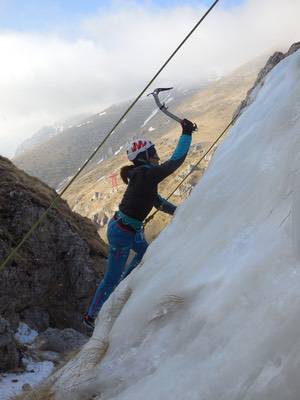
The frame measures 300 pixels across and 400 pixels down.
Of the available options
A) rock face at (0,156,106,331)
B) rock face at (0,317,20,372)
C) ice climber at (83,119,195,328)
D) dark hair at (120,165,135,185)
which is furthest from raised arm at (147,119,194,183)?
rock face at (0,156,106,331)

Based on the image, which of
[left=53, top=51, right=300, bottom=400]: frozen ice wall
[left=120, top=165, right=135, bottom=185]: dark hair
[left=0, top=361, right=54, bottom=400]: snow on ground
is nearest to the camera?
[left=53, top=51, right=300, bottom=400]: frozen ice wall

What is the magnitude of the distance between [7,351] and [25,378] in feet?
2.15

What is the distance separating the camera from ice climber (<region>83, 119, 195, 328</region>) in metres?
8.07

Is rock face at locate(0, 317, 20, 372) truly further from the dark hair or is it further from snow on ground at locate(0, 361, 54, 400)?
the dark hair

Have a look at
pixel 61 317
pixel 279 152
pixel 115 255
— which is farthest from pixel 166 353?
pixel 61 317

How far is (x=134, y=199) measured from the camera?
8.35 m

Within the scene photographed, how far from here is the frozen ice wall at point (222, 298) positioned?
3.46 metres

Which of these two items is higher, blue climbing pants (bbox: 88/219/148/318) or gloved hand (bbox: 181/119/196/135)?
→ gloved hand (bbox: 181/119/196/135)

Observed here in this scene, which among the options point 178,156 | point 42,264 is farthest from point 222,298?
point 42,264

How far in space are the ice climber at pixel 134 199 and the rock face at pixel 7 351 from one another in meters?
1.92

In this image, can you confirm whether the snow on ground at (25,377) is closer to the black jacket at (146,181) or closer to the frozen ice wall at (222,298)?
the frozen ice wall at (222,298)

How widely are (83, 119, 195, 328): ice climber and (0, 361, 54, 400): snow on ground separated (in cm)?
173

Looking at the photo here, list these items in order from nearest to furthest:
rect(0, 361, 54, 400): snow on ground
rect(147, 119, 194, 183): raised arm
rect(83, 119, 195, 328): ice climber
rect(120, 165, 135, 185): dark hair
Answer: rect(147, 119, 194, 183): raised arm
rect(83, 119, 195, 328): ice climber
rect(0, 361, 54, 400): snow on ground
rect(120, 165, 135, 185): dark hair

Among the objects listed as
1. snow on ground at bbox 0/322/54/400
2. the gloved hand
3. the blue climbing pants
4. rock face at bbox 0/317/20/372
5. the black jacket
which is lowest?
snow on ground at bbox 0/322/54/400
